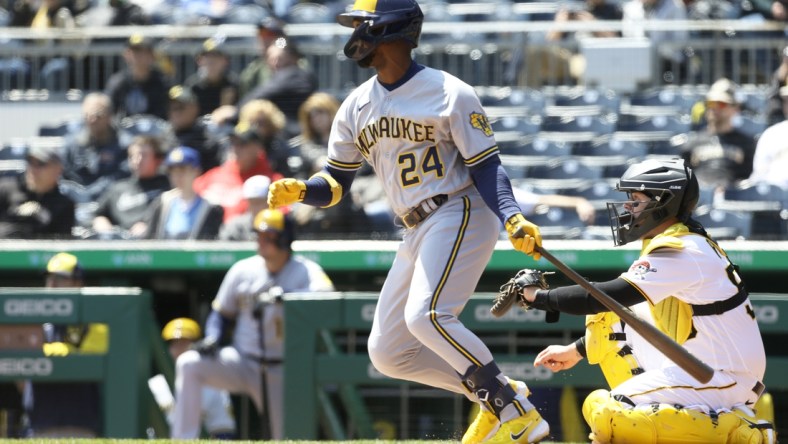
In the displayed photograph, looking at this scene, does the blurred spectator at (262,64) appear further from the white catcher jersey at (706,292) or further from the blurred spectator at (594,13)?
the white catcher jersey at (706,292)

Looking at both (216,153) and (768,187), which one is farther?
(216,153)

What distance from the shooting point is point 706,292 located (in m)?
4.09

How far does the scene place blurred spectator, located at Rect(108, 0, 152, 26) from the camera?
1120 cm

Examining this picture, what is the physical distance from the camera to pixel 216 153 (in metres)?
9.09

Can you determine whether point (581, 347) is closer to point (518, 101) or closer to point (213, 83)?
point (518, 101)

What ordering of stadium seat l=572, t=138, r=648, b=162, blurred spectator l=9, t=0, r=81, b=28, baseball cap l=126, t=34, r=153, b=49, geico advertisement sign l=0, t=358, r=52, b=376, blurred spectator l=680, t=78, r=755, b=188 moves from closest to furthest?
geico advertisement sign l=0, t=358, r=52, b=376, blurred spectator l=680, t=78, r=755, b=188, stadium seat l=572, t=138, r=648, b=162, baseball cap l=126, t=34, r=153, b=49, blurred spectator l=9, t=0, r=81, b=28

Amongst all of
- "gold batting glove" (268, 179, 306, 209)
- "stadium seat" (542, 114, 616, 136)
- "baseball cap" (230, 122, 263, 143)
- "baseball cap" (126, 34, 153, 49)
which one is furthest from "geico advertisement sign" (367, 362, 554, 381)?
"baseball cap" (126, 34, 153, 49)

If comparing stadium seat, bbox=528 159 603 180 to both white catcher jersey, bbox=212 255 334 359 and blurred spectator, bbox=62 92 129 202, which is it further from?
blurred spectator, bbox=62 92 129 202

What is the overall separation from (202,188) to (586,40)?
312 centimetres

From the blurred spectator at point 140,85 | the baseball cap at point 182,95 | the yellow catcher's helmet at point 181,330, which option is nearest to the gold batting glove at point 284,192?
the yellow catcher's helmet at point 181,330

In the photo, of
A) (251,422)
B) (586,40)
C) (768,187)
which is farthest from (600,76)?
(251,422)

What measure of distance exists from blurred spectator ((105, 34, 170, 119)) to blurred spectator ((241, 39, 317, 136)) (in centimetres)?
87

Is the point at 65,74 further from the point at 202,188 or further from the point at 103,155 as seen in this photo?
the point at 202,188

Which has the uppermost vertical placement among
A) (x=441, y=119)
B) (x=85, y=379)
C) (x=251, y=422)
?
(x=441, y=119)
